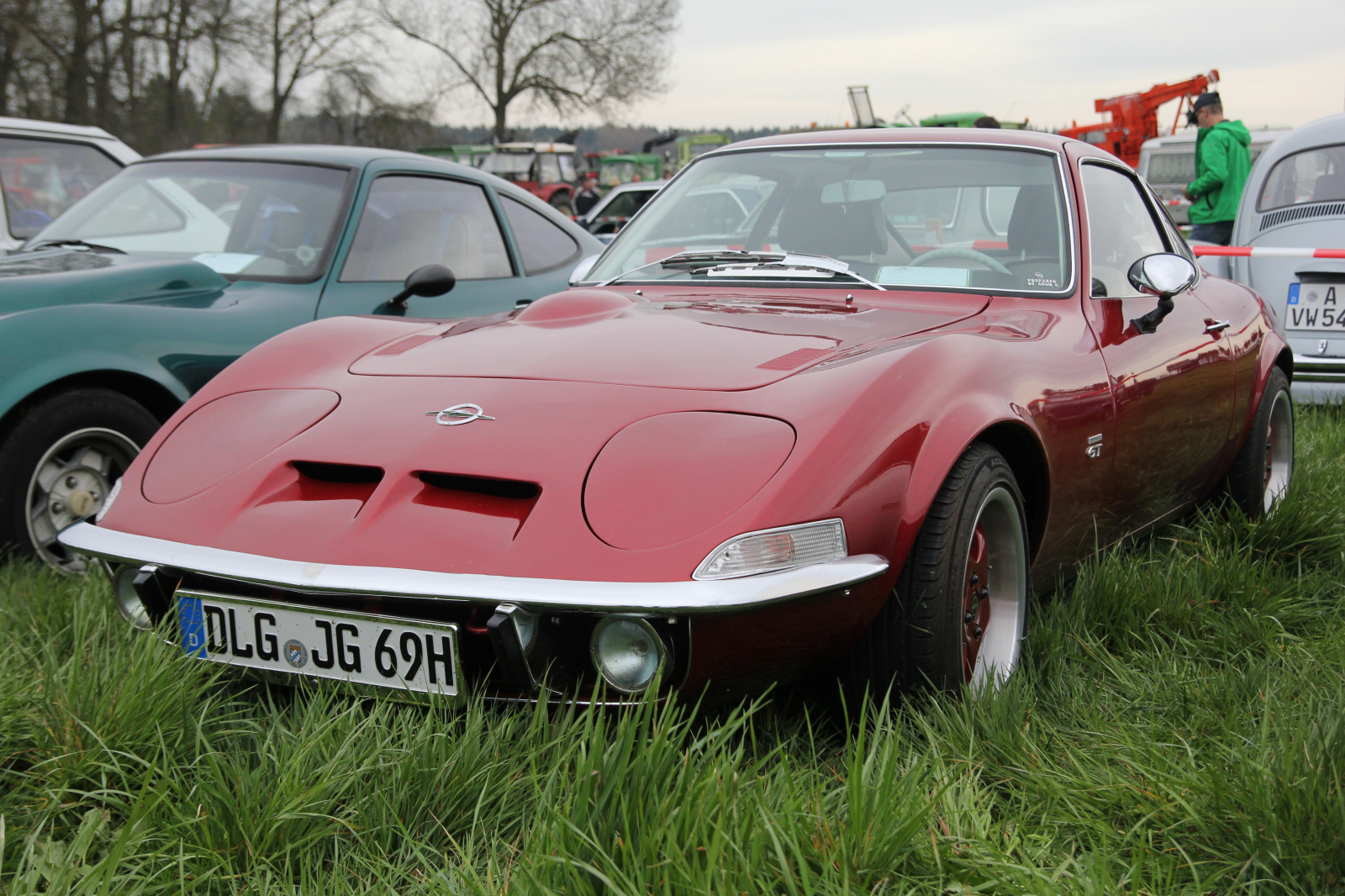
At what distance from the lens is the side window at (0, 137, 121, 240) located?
247 inches

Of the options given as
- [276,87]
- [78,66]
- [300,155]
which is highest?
[276,87]

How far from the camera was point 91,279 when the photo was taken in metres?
3.82

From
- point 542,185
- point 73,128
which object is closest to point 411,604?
point 73,128

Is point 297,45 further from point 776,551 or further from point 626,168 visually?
point 776,551

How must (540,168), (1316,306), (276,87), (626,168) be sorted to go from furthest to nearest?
1. (626,168)
2. (276,87)
3. (540,168)
4. (1316,306)

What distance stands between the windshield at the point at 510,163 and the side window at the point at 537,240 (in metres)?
28.5

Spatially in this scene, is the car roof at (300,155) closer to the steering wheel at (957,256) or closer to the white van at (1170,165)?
the steering wheel at (957,256)

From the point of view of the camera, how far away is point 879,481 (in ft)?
6.92

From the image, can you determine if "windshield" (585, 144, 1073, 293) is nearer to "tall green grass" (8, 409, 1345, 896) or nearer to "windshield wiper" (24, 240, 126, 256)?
"tall green grass" (8, 409, 1345, 896)

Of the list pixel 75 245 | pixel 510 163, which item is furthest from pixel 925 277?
pixel 510 163

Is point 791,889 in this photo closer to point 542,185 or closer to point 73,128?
point 73,128

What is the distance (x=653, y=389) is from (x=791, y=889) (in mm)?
1069

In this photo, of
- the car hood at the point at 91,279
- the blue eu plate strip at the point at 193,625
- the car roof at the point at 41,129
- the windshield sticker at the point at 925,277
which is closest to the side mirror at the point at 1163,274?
the windshield sticker at the point at 925,277

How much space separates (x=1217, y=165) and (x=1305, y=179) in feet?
8.96
